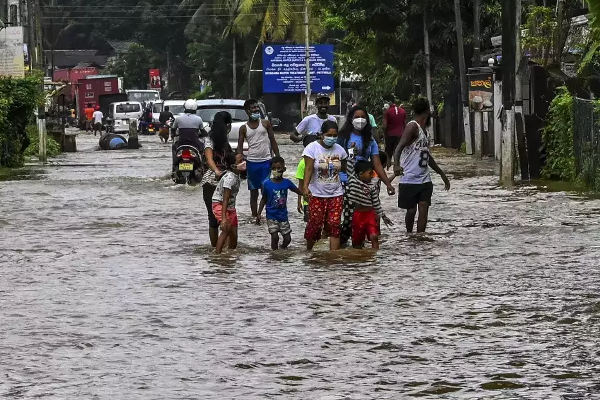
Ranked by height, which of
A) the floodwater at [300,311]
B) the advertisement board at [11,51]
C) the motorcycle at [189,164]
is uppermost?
Result: the advertisement board at [11,51]

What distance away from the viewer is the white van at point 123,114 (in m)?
66.3

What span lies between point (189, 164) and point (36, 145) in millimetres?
17793

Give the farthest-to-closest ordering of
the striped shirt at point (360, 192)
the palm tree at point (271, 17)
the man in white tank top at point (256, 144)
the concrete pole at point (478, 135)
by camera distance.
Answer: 1. the palm tree at point (271, 17)
2. the concrete pole at point (478, 135)
3. the man in white tank top at point (256, 144)
4. the striped shirt at point (360, 192)

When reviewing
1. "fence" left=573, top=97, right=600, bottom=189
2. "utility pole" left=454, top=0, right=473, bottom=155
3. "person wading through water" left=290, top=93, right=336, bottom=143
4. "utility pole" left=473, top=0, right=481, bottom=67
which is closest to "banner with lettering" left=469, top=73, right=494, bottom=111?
"utility pole" left=454, top=0, right=473, bottom=155

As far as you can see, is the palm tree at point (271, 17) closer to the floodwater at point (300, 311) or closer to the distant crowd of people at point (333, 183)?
the floodwater at point (300, 311)

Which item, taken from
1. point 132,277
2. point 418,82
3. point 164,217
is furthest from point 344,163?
point 418,82

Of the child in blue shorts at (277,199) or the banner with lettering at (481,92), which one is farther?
the banner with lettering at (481,92)

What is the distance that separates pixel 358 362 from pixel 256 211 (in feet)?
34.1

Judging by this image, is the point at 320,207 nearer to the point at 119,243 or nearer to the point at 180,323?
the point at 119,243

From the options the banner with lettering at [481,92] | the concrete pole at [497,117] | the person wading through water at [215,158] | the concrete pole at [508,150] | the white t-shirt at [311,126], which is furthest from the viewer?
the banner with lettering at [481,92]

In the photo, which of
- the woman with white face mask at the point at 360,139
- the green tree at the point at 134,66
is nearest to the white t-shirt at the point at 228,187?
the woman with white face mask at the point at 360,139

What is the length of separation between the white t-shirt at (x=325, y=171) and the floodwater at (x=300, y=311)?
666mm

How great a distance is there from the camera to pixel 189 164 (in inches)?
972

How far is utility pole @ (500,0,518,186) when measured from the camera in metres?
24.0
